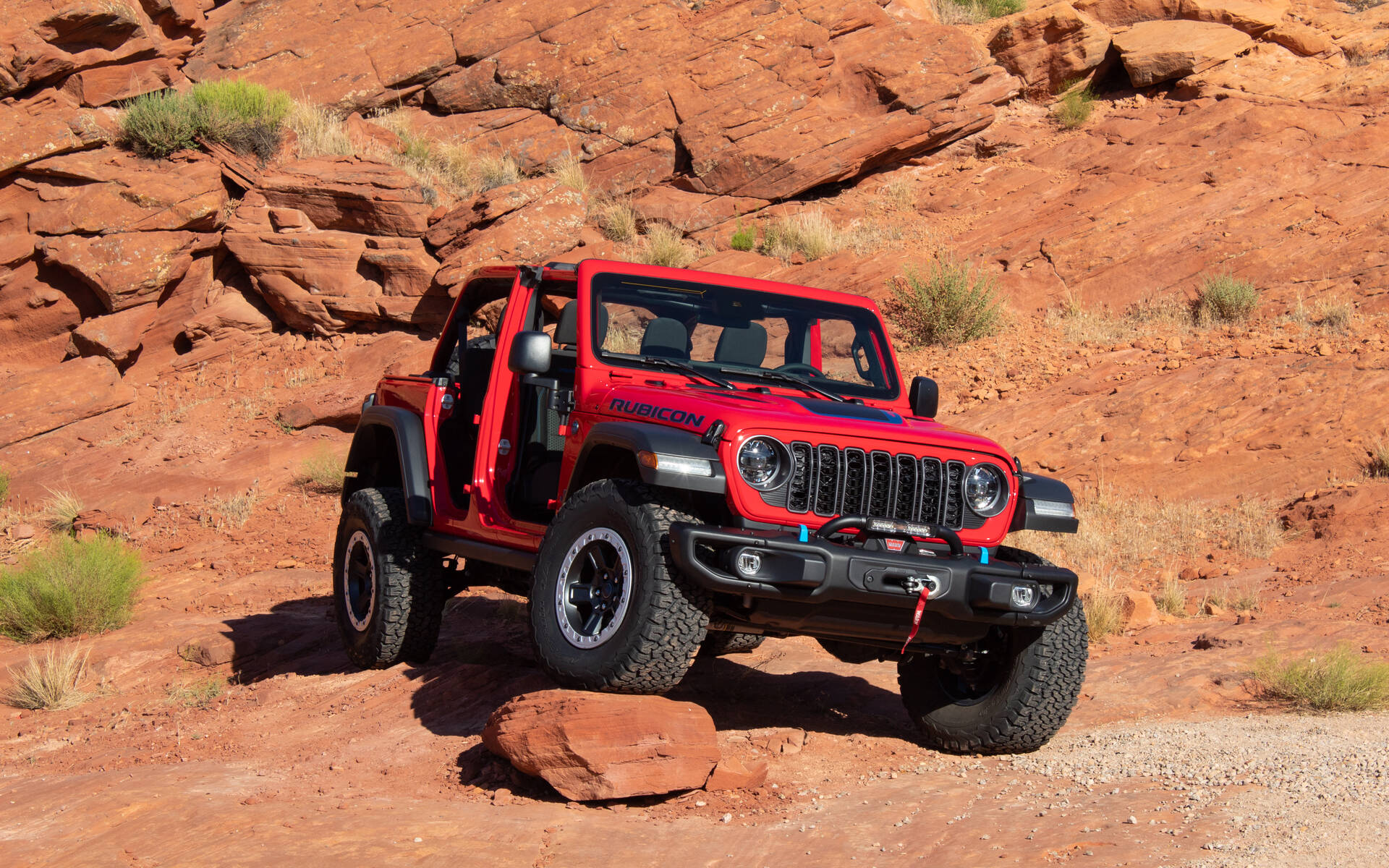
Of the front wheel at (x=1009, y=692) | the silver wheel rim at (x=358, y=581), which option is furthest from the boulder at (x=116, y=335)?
the front wheel at (x=1009, y=692)

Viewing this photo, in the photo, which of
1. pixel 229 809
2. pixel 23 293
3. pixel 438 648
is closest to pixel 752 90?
pixel 23 293

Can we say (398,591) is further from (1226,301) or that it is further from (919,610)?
(1226,301)

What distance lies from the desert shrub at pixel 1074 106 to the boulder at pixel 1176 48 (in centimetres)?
73

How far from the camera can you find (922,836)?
13.9 ft

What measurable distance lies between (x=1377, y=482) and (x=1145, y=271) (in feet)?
18.2

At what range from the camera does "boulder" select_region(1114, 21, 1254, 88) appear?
18.8 m

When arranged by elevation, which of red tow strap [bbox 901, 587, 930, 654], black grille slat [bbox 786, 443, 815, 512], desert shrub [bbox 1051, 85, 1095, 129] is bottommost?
red tow strap [bbox 901, 587, 930, 654]

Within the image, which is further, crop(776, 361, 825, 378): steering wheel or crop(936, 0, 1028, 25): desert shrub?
crop(936, 0, 1028, 25): desert shrub

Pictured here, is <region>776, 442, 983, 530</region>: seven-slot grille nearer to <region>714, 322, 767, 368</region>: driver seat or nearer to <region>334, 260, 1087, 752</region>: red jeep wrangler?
<region>334, 260, 1087, 752</region>: red jeep wrangler

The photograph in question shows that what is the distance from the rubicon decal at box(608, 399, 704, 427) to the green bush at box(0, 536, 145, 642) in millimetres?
6165

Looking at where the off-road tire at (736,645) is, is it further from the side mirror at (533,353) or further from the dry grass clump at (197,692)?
the dry grass clump at (197,692)

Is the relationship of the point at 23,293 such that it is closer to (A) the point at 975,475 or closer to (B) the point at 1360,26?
(A) the point at 975,475

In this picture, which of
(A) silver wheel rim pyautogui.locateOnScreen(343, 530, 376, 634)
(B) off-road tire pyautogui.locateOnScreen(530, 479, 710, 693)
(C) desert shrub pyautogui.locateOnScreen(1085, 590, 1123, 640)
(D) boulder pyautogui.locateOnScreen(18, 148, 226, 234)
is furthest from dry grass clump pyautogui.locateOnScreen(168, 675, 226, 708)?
(D) boulder pyautogui.locateOnScreen(18, 148, 226, 234)

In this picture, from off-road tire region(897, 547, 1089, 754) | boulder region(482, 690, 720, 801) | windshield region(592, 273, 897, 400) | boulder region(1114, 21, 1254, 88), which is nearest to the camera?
boulder region(482, 690, 720, 801)
